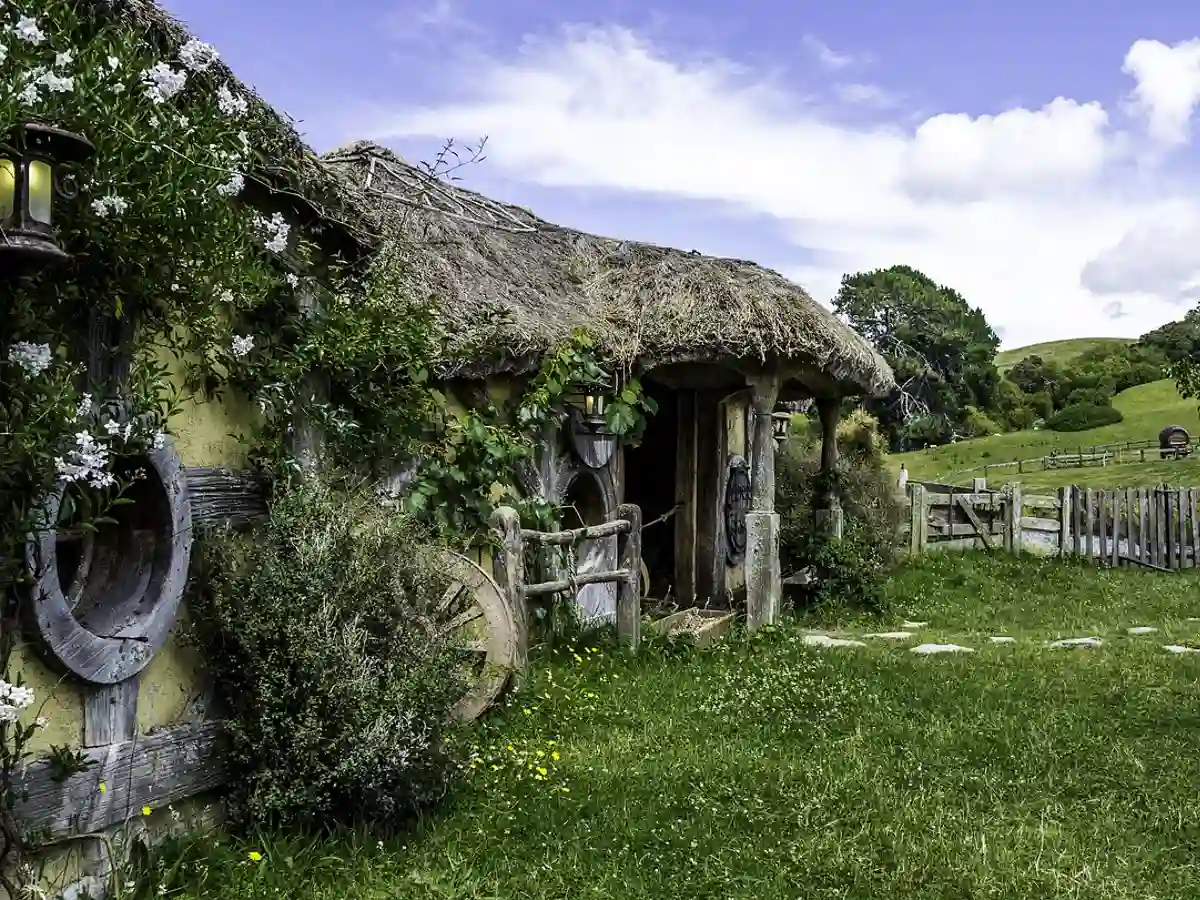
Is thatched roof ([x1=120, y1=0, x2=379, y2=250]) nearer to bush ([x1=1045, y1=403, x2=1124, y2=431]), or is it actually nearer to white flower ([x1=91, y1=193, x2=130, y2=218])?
white flower ([x1=91, y1=193, x2=130, y2=218])

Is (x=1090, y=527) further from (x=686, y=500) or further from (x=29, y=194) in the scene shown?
(x=29, y=194)

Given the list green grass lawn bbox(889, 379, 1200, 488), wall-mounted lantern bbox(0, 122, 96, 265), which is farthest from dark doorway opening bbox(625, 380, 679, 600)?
green grass lawn bbox(889, 379, 1200, 488)

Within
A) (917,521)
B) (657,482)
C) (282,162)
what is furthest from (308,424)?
(917,521)

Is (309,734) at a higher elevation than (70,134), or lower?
lower

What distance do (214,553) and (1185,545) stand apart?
44.0ft

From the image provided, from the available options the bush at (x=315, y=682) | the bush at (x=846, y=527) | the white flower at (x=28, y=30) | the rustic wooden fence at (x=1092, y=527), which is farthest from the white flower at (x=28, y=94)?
the rustic wooden fence at (x=1092, y=527)

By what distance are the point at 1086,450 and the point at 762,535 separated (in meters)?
29.5

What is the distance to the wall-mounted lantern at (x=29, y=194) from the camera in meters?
2.99

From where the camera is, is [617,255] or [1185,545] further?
[1185,545]

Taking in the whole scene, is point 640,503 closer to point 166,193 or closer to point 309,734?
point 309,734

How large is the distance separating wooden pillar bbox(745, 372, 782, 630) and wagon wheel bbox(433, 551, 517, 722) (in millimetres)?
3565

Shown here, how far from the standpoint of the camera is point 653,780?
504 centimetres

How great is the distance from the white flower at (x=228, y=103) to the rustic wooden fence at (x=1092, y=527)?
11.8 meters

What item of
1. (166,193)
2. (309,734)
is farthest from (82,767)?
(166,193)
